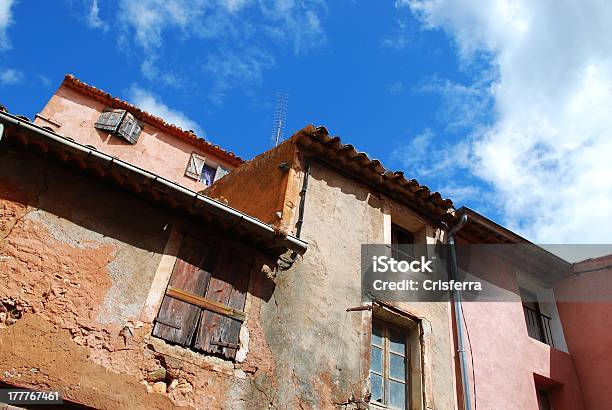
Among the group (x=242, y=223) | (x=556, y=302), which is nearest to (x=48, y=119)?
(x=242, y=223)

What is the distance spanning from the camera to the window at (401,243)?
28.5 feet

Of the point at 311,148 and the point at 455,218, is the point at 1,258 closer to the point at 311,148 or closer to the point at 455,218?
the point at 311,148

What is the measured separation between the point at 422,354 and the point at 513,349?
2.52 m

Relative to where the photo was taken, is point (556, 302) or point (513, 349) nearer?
point (513, 349)

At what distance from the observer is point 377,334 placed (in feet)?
24.5

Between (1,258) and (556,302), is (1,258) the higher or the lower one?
the lower one

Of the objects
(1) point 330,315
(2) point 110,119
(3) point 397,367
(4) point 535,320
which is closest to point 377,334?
(3) point 397,367

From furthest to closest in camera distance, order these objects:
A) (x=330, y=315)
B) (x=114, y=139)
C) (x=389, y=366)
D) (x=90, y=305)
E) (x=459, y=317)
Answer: (x=114, y=139)
(x=459, y=317)
(x=389, y=366)
(x=330, y=315)
(x=90, y=305)

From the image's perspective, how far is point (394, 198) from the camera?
9.07m

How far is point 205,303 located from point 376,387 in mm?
2954

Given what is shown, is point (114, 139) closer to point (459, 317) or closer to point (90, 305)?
point (90, 305)

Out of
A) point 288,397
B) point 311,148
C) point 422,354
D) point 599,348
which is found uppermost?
point 311,148

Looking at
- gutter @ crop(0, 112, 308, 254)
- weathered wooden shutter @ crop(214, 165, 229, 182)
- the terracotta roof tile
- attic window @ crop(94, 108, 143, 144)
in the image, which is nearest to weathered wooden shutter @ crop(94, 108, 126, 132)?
attic window @ crop(94, 108, 143, 144)
